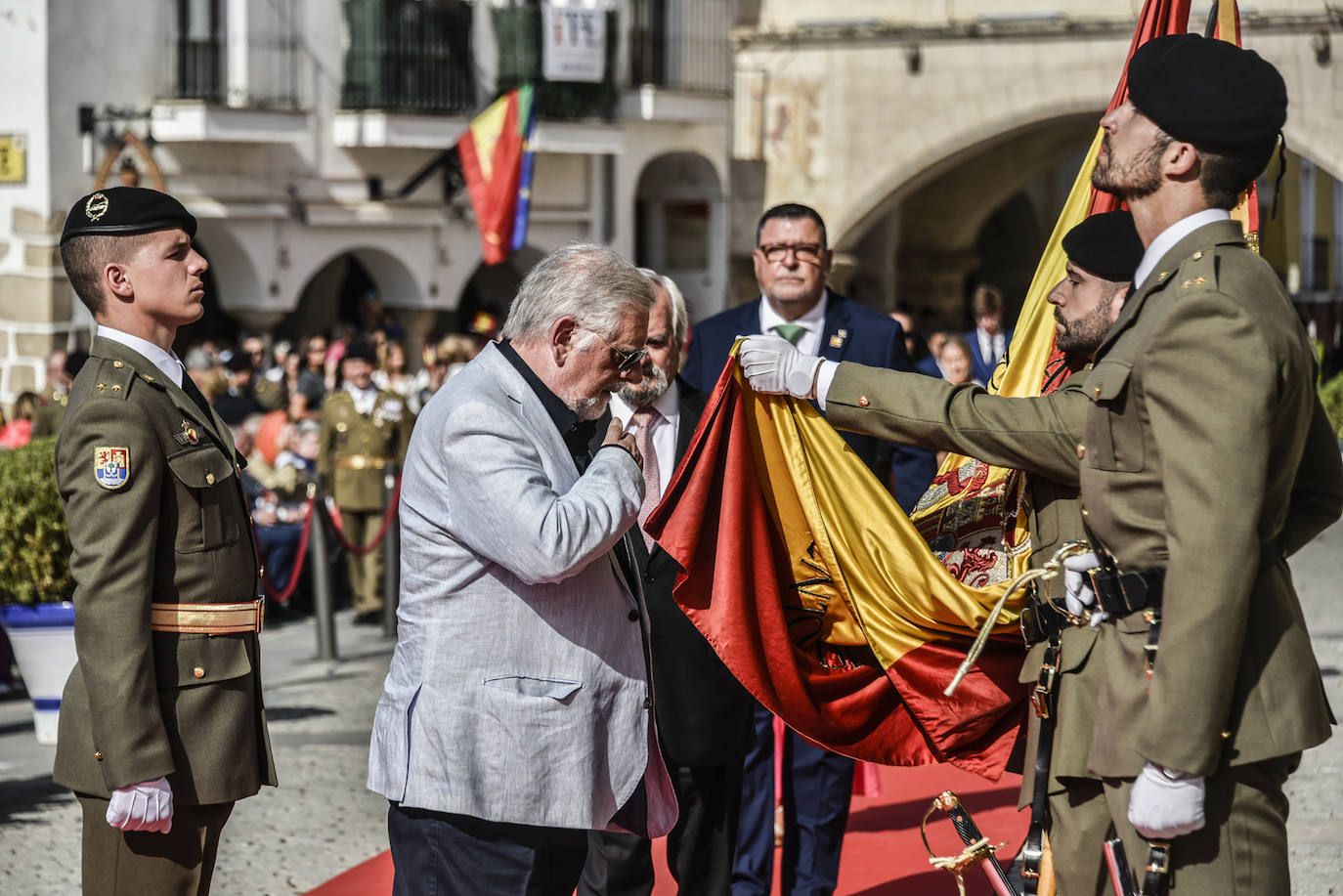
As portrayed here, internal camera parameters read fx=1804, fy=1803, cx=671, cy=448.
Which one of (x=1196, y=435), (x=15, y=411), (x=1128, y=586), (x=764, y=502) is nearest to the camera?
(x=1196, y=435)

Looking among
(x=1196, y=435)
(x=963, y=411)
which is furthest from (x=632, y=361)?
(x=1196, y=435)

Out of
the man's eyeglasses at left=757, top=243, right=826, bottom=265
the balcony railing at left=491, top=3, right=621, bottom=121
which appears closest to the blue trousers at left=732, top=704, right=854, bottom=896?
the man's eyeglasses at left=757, top=243, right=826, bottom=265

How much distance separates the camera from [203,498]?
381 cm

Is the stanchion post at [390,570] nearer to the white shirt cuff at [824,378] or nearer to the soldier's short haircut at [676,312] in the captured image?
the soldier's short haircut at [676,312]

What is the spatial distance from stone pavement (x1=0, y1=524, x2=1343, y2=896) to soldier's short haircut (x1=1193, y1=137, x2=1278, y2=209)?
3.07 meters

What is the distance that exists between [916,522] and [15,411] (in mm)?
9243

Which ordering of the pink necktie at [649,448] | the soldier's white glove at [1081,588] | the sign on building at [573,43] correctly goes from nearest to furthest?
the soldier's white glove at [1081,588], the pink necktie at [649,448], the sign on building at [573,43]

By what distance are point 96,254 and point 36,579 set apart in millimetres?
4052

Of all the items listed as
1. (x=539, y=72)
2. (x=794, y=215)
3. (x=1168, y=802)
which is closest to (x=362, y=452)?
(x=794, y=215)

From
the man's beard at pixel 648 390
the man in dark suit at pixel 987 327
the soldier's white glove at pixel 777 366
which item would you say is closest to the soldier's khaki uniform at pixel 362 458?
the man in dark suit at pixel 987 327

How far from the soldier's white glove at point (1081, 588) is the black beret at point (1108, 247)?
637mm

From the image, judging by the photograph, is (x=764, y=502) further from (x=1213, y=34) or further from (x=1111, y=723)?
(x=1213, y=34)

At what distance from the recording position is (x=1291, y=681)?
3.10 m

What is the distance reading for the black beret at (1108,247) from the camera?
3.66 metres
